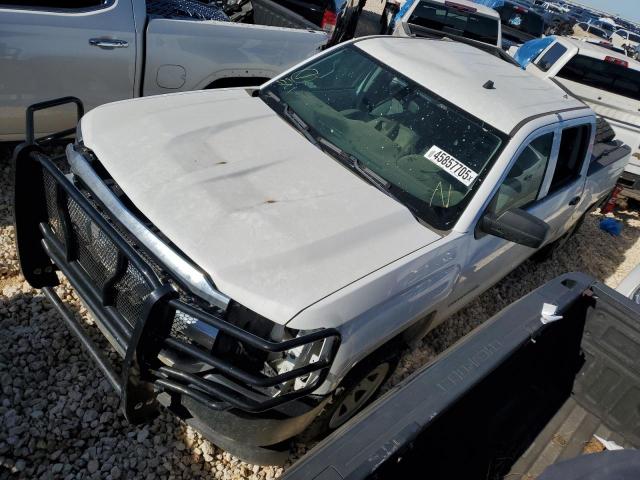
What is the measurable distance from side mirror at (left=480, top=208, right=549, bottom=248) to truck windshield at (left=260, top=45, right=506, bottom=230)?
0.19 meters

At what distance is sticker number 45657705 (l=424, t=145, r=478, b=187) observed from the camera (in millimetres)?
3062

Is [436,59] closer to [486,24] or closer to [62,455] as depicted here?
[62,455]

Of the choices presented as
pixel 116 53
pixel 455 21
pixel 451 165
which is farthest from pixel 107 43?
pixel 455 21

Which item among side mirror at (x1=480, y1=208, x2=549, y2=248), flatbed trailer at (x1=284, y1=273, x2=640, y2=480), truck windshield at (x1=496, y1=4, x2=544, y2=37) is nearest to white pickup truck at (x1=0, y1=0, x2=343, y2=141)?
side mirror at (x1=480, y1=208, x2=549, y2=248)

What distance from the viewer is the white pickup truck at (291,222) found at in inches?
86.2

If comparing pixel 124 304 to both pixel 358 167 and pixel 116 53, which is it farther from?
pixel 116 53

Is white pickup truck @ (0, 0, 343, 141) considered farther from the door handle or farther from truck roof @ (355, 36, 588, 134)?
truck roof @ (355, 36, 588, 134)

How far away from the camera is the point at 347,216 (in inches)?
105

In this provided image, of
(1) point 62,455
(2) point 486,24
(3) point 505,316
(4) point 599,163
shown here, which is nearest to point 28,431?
(1) point 62,455

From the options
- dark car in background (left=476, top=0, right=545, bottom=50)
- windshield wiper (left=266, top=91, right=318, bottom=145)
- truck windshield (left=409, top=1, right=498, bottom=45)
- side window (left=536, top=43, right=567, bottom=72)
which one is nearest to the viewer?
windshield wiper (left=266, top=91, right=318, bottom=145)

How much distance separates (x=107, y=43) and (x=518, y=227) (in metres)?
3.20

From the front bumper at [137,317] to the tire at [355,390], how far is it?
251 millimetres

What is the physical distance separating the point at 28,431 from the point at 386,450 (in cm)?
194

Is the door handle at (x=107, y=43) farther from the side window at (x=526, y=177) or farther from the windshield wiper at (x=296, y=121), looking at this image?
the side window at (x=526, y=177)
